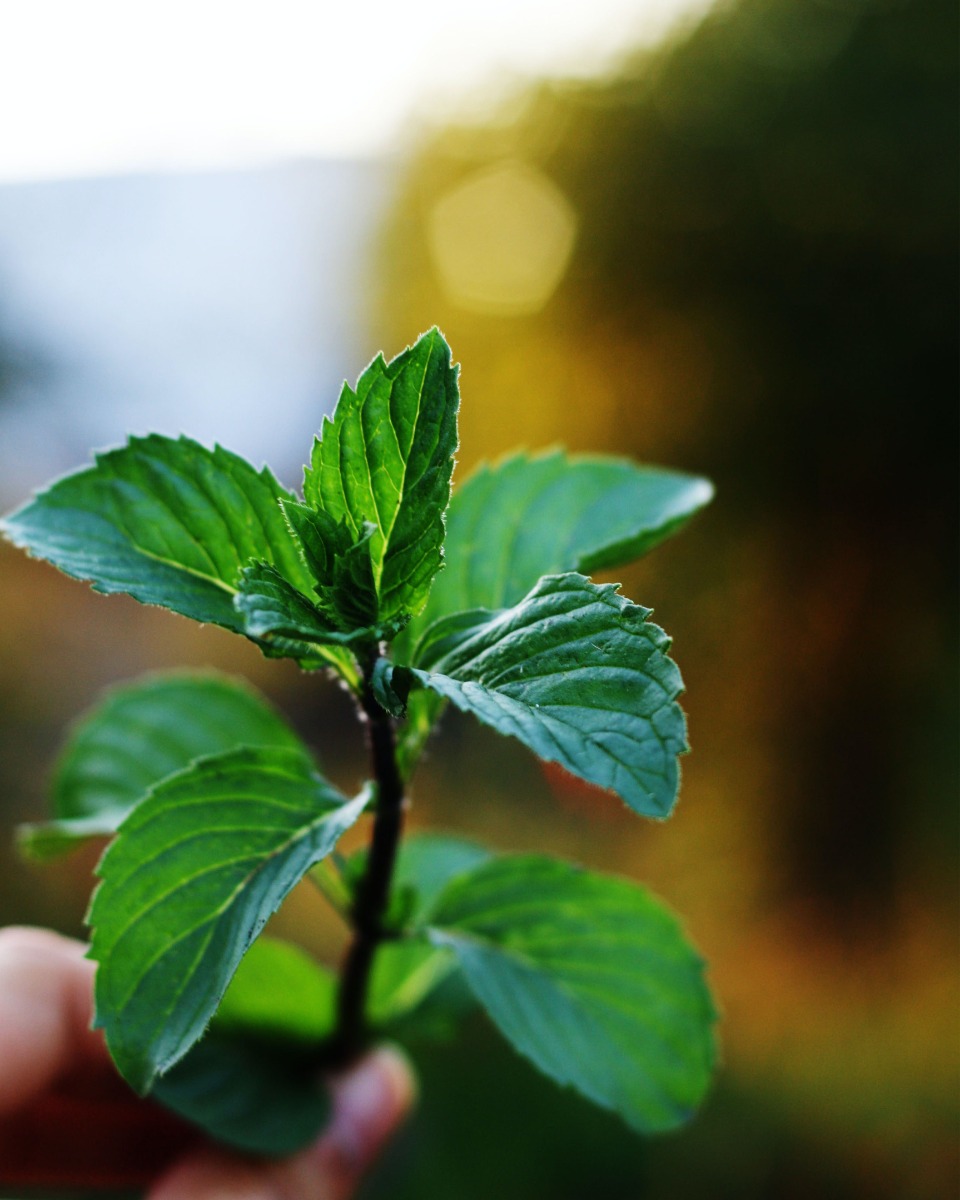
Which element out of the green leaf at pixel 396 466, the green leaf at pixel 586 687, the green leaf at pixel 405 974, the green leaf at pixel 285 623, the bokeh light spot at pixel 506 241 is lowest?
the green leaf at pixel 405 974

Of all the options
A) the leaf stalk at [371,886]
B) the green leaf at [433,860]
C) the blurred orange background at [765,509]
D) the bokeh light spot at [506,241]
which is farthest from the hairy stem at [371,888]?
the bokeh light spot at [506,241]

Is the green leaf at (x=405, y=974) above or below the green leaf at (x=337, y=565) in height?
below

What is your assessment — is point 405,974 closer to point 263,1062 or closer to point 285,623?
point 263,1062

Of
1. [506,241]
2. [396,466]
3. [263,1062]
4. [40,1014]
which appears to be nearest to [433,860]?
[263,1062]

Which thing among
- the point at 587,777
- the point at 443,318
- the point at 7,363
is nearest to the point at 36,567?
the point at 7,363

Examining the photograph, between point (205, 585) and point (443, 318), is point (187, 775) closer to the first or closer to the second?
point (205, 585)

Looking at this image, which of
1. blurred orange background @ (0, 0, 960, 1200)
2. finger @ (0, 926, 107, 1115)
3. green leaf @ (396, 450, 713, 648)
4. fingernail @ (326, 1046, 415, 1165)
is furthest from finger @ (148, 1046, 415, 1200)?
blurred orange background @ (0, 0, 960, 1200)

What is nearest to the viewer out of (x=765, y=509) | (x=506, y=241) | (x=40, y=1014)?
(x=40, y=1014)

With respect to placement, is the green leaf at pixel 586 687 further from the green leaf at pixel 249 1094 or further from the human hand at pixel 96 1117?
the human hand at pixel 96 1117
